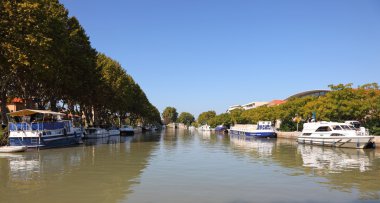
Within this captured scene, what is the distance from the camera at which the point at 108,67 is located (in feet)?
238

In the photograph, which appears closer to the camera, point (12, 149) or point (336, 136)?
point (12, 149)

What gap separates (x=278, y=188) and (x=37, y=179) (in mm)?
11701

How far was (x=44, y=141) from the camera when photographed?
36594 mm

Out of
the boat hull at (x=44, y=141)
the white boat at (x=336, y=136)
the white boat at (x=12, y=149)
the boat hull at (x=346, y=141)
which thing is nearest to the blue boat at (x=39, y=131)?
the boat hull at (x=44, y=141)

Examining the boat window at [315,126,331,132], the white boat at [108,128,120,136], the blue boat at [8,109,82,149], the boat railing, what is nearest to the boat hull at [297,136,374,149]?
the boat window at [315,126,331,132]

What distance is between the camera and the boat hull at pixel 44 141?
3475 cm

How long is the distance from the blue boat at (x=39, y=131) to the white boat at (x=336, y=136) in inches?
1168

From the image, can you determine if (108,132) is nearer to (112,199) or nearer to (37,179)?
(37,179)

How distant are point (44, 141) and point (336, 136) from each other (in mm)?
31230

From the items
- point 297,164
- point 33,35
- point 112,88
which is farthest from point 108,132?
point 297,164

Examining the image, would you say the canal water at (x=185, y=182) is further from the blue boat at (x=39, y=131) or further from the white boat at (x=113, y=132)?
the white boat at (x=113, y=132)

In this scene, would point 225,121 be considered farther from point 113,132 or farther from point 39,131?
point 39,131

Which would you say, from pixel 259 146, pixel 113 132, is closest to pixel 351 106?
pixel 259 146

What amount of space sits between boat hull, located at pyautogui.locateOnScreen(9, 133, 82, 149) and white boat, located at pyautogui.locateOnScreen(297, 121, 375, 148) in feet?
97.1
